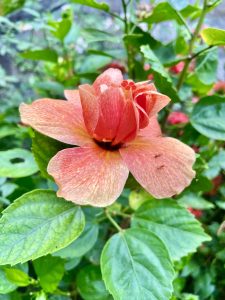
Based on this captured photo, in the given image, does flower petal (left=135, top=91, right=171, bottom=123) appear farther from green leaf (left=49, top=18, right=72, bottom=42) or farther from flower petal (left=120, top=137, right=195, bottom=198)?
green leaf (left=49, top=18, right=72, bottom=42)

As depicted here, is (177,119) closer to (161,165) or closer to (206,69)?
(206,69)

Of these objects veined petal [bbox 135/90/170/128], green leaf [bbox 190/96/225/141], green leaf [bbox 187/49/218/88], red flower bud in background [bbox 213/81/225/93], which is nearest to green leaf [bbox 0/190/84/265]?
veined petal [bbox 135/90/170/128]

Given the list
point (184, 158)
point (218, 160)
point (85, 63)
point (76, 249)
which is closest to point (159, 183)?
point (184, 158)

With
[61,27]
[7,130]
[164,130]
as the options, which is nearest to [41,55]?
[61,27]

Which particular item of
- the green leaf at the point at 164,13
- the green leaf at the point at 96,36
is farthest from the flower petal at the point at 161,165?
the green leaf at the point at 96,36

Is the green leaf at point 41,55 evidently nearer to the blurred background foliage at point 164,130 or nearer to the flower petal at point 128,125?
the blurred background foliage at point 164,130

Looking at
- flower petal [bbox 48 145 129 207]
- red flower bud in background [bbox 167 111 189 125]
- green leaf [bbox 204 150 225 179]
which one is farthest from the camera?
red flower bud in background [bbox 167 111 189 125]
